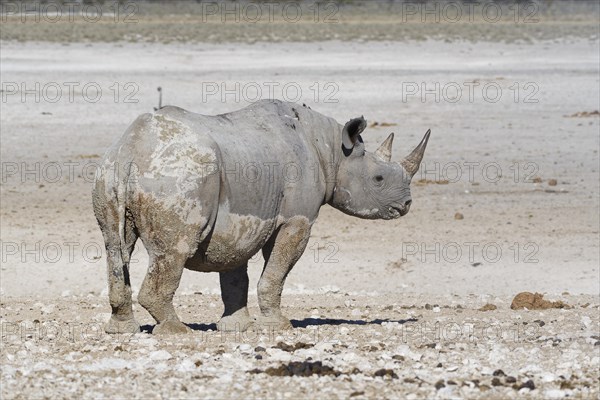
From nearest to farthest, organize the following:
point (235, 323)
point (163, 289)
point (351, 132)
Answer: point (163, 289) < point (235, 323) < point (351, 132)

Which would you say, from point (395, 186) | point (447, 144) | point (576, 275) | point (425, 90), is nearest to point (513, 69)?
point (425, 90)

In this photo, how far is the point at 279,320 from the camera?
39.6 feet

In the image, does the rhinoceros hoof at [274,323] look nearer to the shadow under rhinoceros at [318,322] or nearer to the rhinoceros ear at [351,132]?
the shadow under rhinoceros at [318,322]

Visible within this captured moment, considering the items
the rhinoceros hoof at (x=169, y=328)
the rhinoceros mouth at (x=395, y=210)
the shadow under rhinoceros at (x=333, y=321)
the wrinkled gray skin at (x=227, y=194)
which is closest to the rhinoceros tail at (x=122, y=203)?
the wrinkled gray skin at (x=227, y=194)

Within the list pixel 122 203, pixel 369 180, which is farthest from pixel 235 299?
pixel 122 203

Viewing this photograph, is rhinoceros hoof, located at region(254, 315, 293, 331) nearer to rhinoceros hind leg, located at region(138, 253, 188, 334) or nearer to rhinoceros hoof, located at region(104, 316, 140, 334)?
rhinoceros hind leg, located at region(138, 253, 188, 334)

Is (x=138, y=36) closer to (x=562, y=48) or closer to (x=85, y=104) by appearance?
(x=562, y=48)

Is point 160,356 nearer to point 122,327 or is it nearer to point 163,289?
point 163,289

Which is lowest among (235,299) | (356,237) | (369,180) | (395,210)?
(356,237)

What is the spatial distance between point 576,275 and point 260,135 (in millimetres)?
6035

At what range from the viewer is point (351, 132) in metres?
12.5

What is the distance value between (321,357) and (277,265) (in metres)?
1.81

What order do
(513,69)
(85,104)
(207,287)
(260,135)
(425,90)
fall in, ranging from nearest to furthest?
(260,135), (207,287), (85,104), (425,90), (513,69)

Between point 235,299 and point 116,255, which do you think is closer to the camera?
point 116,255
